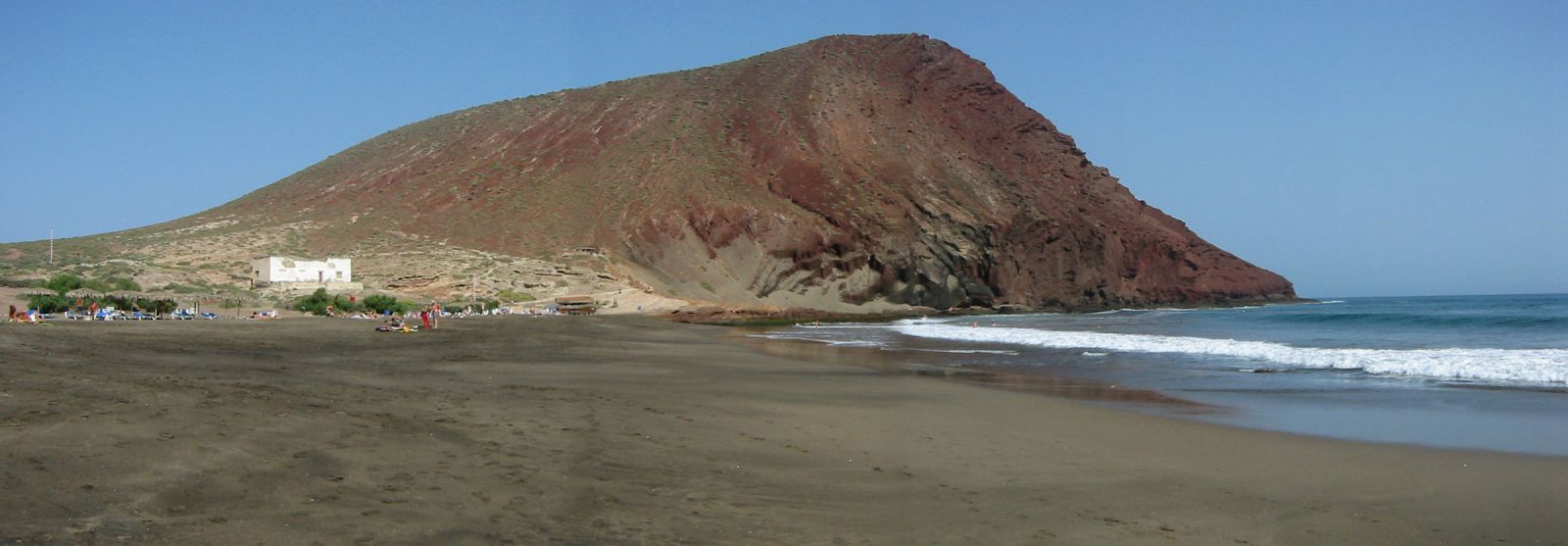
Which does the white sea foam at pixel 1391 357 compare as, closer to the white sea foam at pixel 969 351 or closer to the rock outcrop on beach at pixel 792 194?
the white sea foam at pixel 969 351

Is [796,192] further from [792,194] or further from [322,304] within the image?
[322,304]

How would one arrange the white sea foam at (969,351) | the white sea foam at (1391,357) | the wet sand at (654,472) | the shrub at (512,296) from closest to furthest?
the wet sand at (654,472) < the white sea foam at (1391,357) < the white sea foam at (969,351) < the shrub at (512,296)

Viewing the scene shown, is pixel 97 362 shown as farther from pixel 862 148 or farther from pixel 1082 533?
pixel 862 148

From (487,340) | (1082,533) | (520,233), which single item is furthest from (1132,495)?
(520,233)

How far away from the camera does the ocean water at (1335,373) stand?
10.8 meters

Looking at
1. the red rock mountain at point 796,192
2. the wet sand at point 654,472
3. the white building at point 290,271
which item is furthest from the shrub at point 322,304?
the wet sand at point 654,472

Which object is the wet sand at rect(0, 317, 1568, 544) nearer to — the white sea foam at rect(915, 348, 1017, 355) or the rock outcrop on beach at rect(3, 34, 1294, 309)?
the white sea foam at rect(915, 348, 1017, 355)

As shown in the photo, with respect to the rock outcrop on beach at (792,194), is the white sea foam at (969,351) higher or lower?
lower

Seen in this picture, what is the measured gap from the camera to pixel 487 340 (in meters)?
23.4

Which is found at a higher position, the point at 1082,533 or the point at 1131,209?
the point at 1131,209

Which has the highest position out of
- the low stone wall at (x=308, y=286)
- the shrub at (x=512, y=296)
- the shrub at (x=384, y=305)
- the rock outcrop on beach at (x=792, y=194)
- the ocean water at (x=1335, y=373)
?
the rock outcrop on beach at (x=792, y=194)

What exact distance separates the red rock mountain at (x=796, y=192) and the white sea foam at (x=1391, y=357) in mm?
32135

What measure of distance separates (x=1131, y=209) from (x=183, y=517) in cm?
8808

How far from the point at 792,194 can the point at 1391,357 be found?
4922cm
